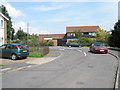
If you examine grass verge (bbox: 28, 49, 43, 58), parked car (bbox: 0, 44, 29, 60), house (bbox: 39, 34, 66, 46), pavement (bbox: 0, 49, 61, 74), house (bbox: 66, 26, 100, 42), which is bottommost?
pavement (bbox: 0, 49, 61, 74)

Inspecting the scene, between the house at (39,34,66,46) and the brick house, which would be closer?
the brick house


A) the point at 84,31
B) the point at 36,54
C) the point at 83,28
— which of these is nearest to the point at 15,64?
the point at 36,54

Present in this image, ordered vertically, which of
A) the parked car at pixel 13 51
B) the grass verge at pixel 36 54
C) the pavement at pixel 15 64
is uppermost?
the parked car at pixel 13 51

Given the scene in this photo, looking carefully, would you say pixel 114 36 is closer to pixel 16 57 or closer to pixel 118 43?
pixel 118 43

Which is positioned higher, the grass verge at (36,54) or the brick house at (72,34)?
the brick house at (72,34)

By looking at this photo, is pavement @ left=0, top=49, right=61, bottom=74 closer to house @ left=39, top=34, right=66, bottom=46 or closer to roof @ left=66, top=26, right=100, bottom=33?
house @ left=39, top=34, right=66, bottom=46

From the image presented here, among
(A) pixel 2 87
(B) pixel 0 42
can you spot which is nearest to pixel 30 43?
(B) pixel 0 42

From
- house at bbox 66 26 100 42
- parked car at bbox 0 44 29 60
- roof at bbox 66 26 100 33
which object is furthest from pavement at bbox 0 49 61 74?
roof at bbox 66 26 100 33

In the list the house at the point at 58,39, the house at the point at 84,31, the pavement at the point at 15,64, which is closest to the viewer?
the pavement at the point at 15,64

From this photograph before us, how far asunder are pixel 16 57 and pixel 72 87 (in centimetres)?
952

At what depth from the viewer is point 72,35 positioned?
68.2 meters

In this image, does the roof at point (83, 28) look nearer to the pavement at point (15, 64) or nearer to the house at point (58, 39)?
the house at point (58, 39)

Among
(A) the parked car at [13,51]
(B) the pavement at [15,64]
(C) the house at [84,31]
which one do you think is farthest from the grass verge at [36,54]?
(C) the house at [84,31]

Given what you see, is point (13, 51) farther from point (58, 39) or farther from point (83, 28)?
point (83, 28)
